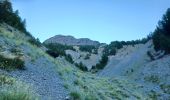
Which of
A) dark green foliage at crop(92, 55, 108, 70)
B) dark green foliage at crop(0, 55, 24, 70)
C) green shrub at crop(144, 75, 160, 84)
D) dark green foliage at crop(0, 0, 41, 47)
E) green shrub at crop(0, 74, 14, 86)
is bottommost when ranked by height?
green shrub at crop(144, 75, 160, 84)

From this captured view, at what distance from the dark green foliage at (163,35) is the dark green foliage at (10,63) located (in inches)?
1378

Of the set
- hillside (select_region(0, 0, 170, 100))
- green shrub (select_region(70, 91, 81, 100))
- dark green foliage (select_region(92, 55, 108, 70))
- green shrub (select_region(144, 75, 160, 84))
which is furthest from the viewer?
dark green foliage (select_region(92, 55, 108, 70))

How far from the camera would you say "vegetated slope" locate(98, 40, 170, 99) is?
144 ft

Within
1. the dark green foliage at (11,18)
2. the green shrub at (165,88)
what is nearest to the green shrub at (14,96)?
the green shrub at (165,88)

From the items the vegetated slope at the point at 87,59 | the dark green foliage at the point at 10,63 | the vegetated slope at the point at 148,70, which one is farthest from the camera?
the vegetated slope at the point at 87,59

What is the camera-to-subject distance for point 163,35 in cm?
5888

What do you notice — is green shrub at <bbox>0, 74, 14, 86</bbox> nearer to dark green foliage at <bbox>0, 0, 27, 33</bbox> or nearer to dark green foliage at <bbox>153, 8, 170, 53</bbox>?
dark green foliage at <bbox>0, 0, 27, 33</bbox>

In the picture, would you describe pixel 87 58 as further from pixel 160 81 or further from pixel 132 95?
pixel 132 95

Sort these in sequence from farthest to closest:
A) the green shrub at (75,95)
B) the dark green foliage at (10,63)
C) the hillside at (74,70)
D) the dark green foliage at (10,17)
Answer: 1. the dark green foliage at (10,17)
2. the dark green foliage at (10,63)
3. the hillside at (74,70)
4. the green shrub at (75,95)

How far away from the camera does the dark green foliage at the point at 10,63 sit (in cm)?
2195

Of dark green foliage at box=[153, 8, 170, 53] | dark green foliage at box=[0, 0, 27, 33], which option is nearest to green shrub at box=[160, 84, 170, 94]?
dark green foliage at box=[153, 8, 170, 53]

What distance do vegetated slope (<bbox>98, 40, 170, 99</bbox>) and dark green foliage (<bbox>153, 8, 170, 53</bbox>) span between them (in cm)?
108

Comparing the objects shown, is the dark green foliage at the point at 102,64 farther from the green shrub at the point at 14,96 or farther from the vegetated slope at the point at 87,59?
the green shrub at the point at 14,96

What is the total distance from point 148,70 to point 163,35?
263 inches
